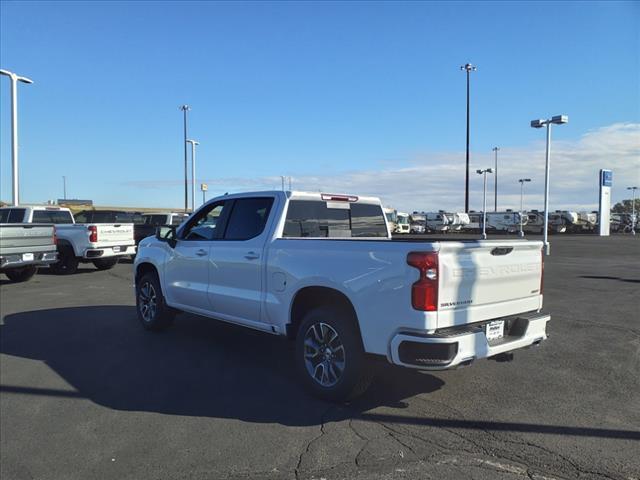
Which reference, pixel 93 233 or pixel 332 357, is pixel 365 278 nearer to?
pixel 332 357

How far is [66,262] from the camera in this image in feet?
53.1

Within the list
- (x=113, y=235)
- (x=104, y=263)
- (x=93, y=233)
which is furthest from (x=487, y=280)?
(x=104, y=263)

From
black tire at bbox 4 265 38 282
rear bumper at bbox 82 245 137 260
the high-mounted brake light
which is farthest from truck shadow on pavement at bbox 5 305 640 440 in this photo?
rear bumper at bbox 82 245 137 260

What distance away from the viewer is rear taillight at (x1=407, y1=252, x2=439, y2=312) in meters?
4.00

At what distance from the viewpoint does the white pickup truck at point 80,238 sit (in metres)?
15.5

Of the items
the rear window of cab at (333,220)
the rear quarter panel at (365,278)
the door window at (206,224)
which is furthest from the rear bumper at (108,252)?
the rear quarter panel at (365,278)

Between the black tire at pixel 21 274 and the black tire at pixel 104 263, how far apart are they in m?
2.60

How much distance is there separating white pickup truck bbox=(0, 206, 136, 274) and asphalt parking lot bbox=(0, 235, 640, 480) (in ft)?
27.7

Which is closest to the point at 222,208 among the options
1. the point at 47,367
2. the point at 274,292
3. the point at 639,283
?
the point at 274,292

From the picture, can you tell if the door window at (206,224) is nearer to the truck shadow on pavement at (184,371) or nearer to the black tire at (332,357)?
the truck shadow on pavement at (184,371)

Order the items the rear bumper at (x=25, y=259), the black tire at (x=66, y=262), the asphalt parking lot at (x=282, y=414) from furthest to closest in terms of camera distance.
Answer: the black tire at (x=66, y=262), the rear bumper at (x=25, y=259), the asphalt parking lot at (x=282, y=414)

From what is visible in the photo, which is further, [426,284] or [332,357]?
[332,357]

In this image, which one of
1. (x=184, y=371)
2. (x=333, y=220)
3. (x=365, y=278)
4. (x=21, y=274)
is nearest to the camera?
(x=365, y=278)

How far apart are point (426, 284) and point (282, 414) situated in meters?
1.68
